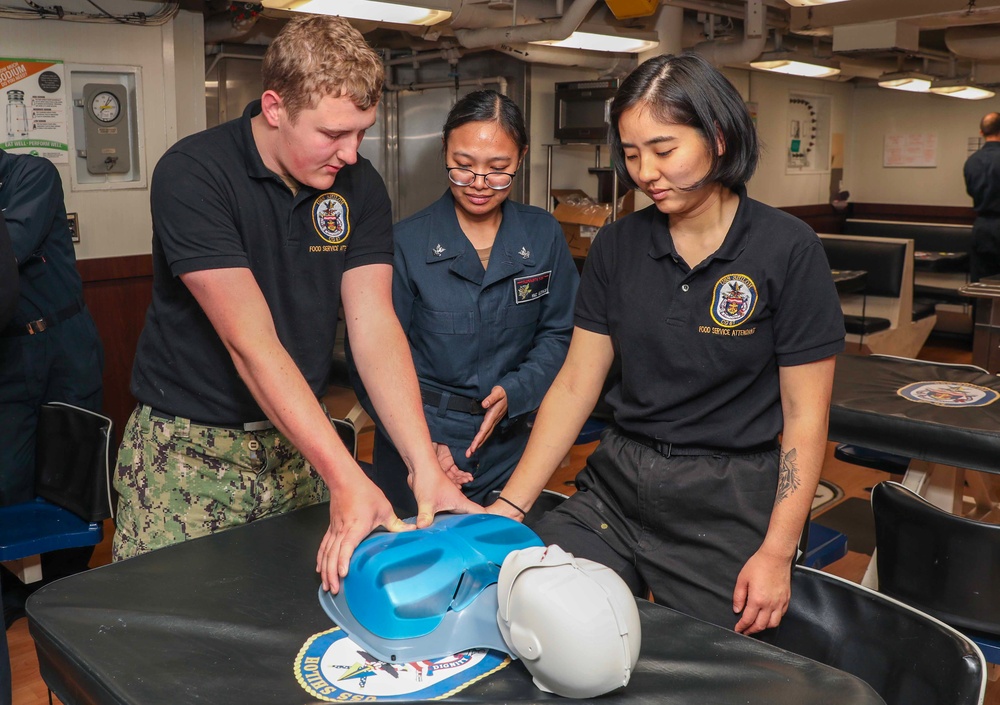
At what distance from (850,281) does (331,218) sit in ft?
16.3

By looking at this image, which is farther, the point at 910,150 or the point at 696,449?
the point at 910,150

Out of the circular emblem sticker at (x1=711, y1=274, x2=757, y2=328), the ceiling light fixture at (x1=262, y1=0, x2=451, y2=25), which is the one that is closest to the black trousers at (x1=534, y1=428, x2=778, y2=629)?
the circular emblem sticker at (x1=711, y1=274, x2=757, y2=328)

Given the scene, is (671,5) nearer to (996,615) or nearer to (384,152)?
(384,152)

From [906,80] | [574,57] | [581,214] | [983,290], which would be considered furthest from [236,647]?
[906,80]

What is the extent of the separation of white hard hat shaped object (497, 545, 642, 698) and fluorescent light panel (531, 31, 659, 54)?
4159 mm

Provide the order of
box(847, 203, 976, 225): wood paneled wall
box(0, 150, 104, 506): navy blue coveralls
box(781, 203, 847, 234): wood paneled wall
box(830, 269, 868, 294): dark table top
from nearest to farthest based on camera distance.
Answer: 1. box(0, 150, 104, 506): navy blue coveralls
2. box(830, 269, 868, 294): dark table top
3. box(847, 203, 976, 225): wood paneled wall
4. box(781, 203, 847, 234): wood paneled wall

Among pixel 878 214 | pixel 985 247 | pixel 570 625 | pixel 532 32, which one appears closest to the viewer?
pixel 570 625

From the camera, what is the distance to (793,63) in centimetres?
690

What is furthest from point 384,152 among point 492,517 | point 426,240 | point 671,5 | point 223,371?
point 492,517

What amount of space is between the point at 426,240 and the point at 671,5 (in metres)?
3.77

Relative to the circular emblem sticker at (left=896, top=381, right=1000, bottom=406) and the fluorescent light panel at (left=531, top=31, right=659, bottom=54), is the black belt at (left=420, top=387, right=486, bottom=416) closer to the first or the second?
the circular emblem sticker at (left=896, top=381, right=1000, bottom=406)

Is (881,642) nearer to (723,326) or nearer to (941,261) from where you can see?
(723,326)

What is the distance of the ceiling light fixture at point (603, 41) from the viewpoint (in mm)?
5043

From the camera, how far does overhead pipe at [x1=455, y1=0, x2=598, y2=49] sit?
15.8 feet
